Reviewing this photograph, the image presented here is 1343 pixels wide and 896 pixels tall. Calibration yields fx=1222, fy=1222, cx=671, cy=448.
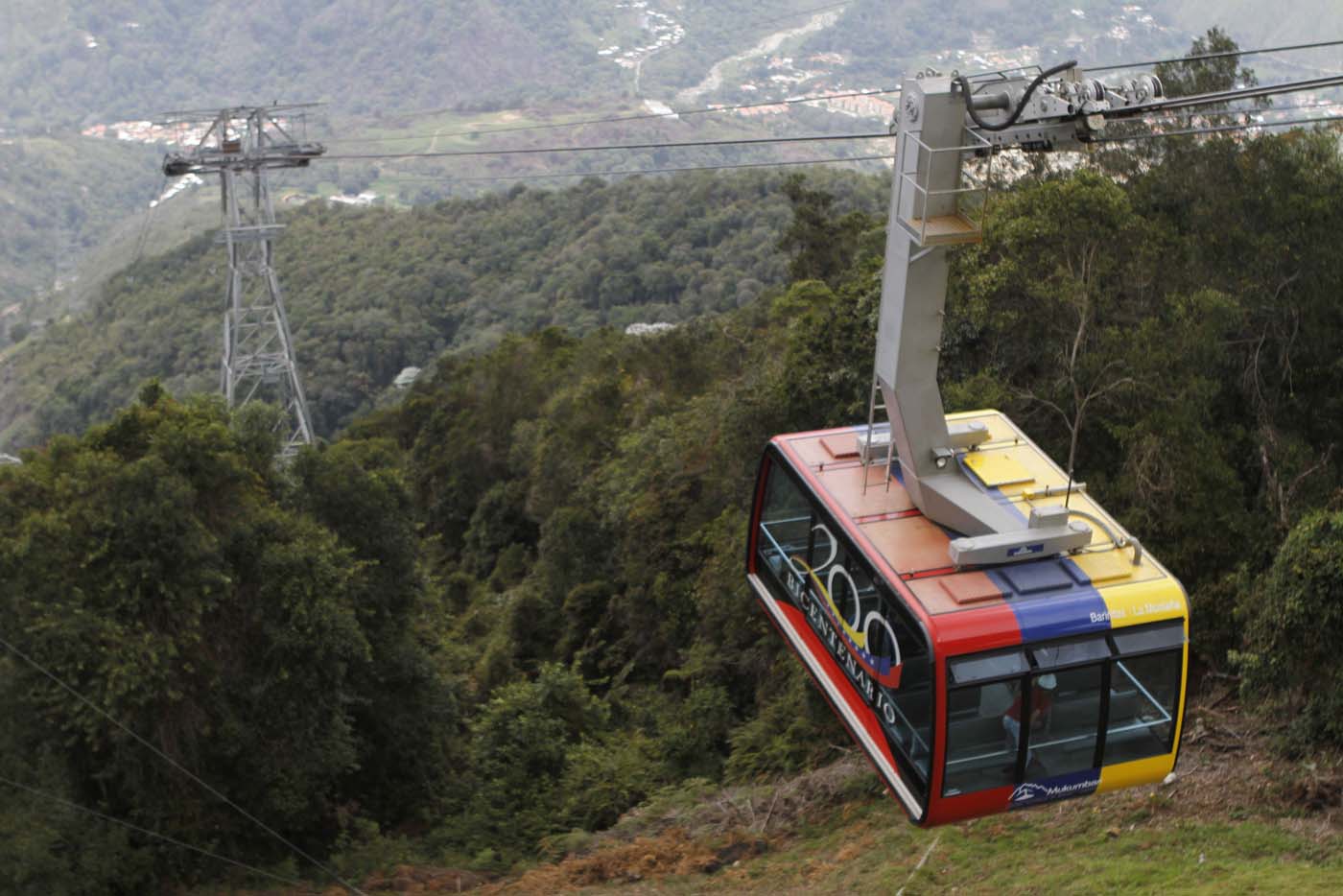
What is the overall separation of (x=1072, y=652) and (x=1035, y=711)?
1.52ft

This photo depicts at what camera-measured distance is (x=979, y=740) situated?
26.8 ft

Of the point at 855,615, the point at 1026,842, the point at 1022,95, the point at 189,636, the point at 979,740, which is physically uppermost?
the point at 1022,95

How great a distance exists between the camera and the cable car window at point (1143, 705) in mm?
8195

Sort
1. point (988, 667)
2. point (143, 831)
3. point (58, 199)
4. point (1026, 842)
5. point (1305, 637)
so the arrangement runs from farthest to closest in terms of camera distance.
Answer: point (58, 199), point (143, 831), point (1026, 842), point (1305, 637), point (988, 667)

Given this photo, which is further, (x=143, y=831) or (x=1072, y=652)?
(x=143, y=831)

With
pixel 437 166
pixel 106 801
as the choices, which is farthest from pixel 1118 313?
pixel 437 166

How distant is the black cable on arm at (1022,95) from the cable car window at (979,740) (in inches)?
136

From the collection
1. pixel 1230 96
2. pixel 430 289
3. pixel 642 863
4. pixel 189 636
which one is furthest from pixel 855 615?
pixel 430 289

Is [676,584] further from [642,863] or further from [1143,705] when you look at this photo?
[1143,705]

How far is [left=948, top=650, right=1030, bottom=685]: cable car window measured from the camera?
7.92m

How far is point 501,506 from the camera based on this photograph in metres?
32.4

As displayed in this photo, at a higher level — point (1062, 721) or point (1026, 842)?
point (1062, 721)

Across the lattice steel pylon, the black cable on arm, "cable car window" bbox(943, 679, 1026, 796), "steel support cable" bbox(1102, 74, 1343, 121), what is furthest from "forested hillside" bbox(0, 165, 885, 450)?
"steel support cable" bbox(1102, 74, 1343, 121)

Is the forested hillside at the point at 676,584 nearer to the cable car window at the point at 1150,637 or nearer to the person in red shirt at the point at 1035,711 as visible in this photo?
the cable car window at the point at 1150,637
